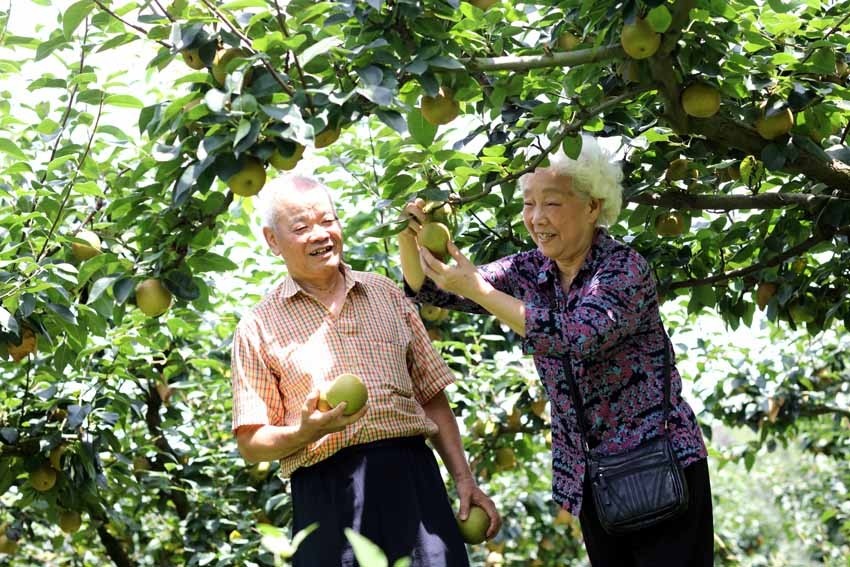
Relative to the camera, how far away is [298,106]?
2.51 m

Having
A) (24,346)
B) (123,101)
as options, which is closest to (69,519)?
(24,346)

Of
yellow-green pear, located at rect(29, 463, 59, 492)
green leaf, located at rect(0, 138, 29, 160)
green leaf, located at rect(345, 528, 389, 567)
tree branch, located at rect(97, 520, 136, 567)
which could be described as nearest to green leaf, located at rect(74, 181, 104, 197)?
green leaf, located at rect(0, 138, 29, 160)

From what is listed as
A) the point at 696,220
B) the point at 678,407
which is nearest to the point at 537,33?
the point at 696,220

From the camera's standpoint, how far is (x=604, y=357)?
9.71ft

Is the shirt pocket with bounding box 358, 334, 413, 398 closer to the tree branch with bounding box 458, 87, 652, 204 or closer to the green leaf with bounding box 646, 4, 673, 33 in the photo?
the tree branch with bounding box 458, 87, 652, 204

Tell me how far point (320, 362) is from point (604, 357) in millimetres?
702

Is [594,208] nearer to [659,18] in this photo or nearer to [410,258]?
[410,258]

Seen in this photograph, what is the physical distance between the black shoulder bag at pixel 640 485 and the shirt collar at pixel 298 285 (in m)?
0.56

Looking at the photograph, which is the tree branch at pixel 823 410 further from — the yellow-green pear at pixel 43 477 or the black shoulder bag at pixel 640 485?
the yellow-green pear at pixel 43 477

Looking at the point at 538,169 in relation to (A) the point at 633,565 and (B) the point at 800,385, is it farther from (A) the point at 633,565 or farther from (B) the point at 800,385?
(B) the point at 800,385

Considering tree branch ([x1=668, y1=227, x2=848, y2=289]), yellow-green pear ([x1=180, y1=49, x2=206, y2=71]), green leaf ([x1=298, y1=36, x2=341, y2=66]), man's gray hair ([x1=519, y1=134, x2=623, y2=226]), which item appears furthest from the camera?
tree branch ([x1=668, y1=227, x2=848, y2=289])

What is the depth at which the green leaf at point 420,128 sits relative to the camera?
122 inches

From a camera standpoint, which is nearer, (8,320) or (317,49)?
(317,49)

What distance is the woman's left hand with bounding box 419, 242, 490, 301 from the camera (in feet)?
9.32
